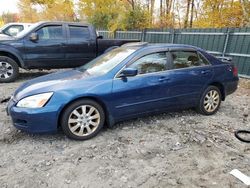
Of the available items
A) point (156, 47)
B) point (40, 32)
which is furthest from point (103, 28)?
point (156, 47)

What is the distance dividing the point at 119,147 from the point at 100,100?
0.76 metres

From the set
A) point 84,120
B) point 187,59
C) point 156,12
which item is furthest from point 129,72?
point 156,12

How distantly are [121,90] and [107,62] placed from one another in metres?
0.72

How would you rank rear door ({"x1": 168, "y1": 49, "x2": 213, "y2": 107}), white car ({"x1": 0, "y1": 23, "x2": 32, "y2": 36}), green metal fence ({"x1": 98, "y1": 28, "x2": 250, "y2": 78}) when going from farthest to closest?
1. white car ({"x1": 0, "y1": 23, "x2": 32, "y2": 36})
2. green metal fence ({"x1": 98, "y1": 28, "x2": 250, "y2": 78})
3. rear door ({"x1": 168, "y1": 49, "x2": 213, "y2": 107})

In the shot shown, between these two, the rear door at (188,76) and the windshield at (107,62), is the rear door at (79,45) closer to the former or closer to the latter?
the windshield at (107,62)

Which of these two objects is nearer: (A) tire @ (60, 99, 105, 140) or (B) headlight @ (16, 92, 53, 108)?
(B) headlight @ (16, 92, 53, 108)

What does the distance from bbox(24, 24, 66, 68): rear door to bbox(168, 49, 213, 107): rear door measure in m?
4.40

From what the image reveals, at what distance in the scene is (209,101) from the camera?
472 cm

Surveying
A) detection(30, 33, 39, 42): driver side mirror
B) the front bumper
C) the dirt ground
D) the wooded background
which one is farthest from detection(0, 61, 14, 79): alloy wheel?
the wooded background

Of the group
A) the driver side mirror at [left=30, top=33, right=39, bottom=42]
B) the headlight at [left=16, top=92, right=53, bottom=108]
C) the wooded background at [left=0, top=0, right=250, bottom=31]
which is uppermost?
the wooded background at [left=0, top=0, right=250, bottom=31]

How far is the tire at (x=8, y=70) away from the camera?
22.7 ft

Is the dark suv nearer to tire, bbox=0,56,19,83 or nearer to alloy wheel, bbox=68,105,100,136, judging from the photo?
tire, bbox=0,56,19,83

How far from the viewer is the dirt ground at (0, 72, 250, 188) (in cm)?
274

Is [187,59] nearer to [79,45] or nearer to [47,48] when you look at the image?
[79,45]
